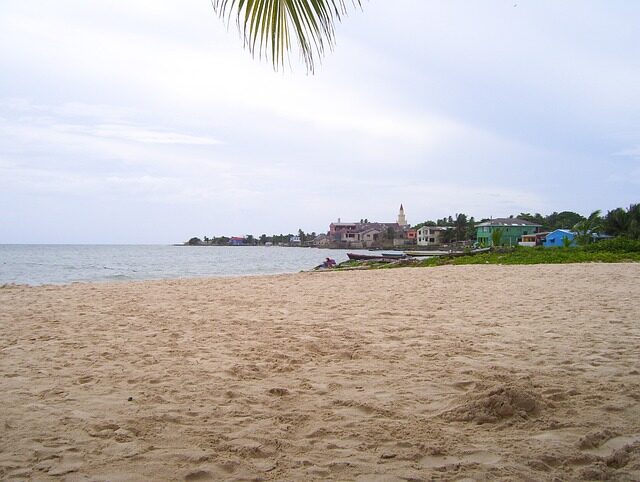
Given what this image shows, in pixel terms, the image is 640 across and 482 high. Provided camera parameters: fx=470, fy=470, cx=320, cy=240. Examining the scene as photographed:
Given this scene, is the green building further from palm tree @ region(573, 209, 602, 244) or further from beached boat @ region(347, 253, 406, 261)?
beached boat @ region(347, 253, 406, 261)

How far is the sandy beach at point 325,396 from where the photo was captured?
2383mm

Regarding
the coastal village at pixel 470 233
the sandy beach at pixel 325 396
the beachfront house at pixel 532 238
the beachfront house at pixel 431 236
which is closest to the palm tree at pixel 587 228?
the coastal village at pixel 470 233

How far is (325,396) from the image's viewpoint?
344cm

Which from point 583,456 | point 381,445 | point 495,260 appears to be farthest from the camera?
point 495,260

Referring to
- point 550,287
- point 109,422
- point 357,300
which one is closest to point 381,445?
point 109,422

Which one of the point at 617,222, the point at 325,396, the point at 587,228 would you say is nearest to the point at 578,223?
the point at 587,228

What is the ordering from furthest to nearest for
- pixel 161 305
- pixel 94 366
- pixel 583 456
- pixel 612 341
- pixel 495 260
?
1. pixel 495 260
2. pixel 161 305
3. pixel 612 341
4. pixel 94 366
5. pixel 583 456

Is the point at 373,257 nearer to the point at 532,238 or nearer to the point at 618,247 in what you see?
the point at 618,247

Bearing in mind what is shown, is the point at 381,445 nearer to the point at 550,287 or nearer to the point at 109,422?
the point at 109,422

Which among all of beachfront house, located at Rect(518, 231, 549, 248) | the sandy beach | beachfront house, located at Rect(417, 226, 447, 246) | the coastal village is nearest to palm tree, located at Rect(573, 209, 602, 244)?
the coastal village

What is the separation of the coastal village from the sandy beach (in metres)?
28.7

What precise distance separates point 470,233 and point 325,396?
266 feet

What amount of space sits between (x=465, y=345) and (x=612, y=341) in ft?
5.09

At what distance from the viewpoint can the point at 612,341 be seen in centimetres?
497
